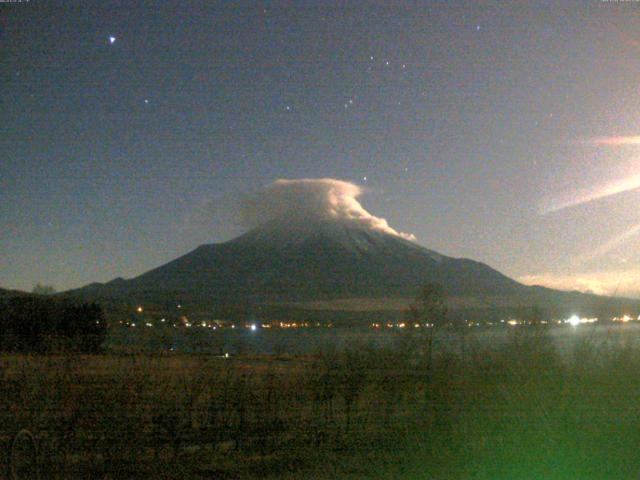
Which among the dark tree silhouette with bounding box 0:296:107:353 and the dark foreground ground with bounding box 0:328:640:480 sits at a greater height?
the dark tree silhouette with bounding box 0:296:107:353

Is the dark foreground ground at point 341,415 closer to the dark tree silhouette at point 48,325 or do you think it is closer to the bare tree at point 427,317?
the bare tree at point 427,317

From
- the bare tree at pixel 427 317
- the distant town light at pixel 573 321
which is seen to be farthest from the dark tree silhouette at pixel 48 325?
the distant town light at pixel 573 321

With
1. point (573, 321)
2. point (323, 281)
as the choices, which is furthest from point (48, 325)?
point (323, 281)

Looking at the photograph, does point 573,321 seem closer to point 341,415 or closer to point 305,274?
point 341,415

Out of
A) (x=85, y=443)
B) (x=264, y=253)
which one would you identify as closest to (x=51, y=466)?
(x=85, y=443)

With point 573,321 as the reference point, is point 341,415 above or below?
below

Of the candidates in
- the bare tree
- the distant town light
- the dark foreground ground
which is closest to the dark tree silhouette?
the dark foreground ground

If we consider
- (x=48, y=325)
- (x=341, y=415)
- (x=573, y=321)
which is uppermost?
(x=573, y=321)

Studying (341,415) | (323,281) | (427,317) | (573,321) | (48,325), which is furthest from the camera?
(323,281)

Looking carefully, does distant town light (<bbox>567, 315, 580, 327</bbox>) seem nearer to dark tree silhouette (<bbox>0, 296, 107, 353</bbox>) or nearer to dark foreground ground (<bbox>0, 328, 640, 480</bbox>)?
dark foreground ground (<bbox>0, 328, 640, 480</bbox>)
